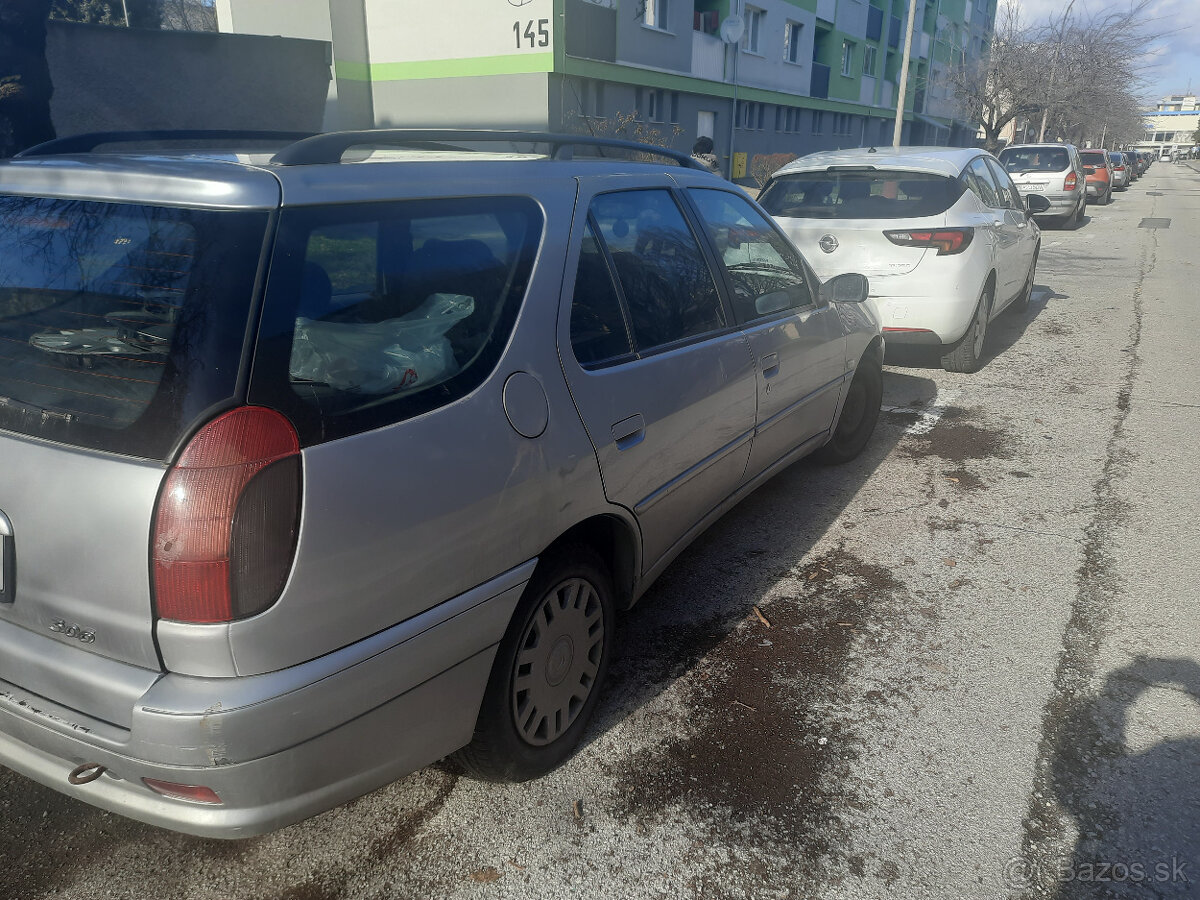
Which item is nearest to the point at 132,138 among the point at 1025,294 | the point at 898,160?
the point at 898,160

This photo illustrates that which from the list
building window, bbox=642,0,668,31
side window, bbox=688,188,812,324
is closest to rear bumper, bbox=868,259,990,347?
side window, bbox=688,188,812,324

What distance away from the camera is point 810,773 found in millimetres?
2676

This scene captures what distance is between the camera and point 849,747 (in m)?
2.79

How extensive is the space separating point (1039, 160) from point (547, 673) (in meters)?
21.5

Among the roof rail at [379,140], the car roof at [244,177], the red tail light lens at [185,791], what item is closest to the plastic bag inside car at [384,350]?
the car roof at [244,177]

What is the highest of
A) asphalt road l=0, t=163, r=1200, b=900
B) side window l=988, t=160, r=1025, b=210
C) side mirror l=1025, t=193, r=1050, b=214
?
side window l=988, t=160, r=1025, b=210

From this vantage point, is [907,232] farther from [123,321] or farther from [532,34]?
[532,34]

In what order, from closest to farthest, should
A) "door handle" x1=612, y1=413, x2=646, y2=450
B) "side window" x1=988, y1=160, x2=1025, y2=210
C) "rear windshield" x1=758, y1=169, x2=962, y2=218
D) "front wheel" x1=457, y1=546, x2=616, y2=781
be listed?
1. "front wheel" x1=457, y1=546, x2=616, y2=781
2. "door handle" x1=612, y1=413, x2=646, y2=450
3. "rear windshield" x1=758, y1=169, x2=962, y2=218
4. "side window" x1=988, y1=160, x2=1025, y2=210

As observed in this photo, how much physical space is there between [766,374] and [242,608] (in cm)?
247

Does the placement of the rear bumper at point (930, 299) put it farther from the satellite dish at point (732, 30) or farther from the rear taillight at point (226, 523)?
the satellite dish at point (732, 30)

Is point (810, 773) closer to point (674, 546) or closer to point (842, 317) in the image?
point (674, 546)

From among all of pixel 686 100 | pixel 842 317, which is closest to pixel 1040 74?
pixel 686 100

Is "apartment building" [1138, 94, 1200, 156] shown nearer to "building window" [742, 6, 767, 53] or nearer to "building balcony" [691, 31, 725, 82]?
"building window" [742, 6, 767, 53]

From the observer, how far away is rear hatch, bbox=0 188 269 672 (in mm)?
1753
